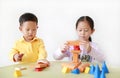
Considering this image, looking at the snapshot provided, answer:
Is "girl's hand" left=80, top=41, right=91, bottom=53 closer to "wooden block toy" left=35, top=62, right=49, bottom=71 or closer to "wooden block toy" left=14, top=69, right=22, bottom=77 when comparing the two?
"wooden block toy" left=35, top=62, right=49, bottom=71

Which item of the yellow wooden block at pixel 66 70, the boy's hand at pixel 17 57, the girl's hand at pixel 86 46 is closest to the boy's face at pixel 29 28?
the boy's hand at pixel 17 57

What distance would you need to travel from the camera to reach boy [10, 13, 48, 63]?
1.32 meters

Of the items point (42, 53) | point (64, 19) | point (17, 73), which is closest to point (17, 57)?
point (42, 53)

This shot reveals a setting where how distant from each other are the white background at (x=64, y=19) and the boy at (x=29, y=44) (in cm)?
28

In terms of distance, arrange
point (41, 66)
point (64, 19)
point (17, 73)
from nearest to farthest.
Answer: point (17, 73) < point (41, 66) < point (64, 19)

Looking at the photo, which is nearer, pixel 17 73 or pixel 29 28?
pixel 17 73

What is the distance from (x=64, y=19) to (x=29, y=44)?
0.36 meters

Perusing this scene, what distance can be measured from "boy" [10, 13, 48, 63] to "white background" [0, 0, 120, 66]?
0.28m

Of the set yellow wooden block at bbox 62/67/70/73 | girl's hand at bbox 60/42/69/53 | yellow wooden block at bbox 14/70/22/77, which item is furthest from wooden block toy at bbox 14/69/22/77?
girl's hand at bbox 60/42/69/53

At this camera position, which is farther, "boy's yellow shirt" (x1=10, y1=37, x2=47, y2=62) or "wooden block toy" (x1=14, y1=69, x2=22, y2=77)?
"boy's yellow shirt" (x1=10, y1=37, x2=47, y2=62)

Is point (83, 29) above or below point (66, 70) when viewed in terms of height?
above

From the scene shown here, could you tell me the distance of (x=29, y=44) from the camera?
4.50 feet

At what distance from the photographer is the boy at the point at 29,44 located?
4.33ft

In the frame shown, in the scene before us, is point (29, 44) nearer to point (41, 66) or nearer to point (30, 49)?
point (30, 49)
